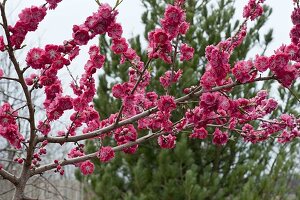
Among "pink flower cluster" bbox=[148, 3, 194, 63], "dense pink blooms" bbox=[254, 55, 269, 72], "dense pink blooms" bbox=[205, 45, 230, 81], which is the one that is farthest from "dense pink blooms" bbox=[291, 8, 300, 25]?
"pink flower cluster" bbox=[148, 3, 194, 63]

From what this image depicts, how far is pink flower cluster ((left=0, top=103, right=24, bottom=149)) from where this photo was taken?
2.14m

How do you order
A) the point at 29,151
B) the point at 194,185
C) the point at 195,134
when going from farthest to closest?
the point at 194,185
the point at 195,134
the point at 29,151

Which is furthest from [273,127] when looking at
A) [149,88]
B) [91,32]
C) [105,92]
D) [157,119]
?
[105,92]

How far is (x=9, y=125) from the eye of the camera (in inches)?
90.0

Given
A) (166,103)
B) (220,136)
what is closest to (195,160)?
(220,136)

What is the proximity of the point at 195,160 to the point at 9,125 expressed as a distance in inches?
145

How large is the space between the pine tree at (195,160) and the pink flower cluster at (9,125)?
297cm

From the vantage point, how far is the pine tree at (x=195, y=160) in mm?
5328

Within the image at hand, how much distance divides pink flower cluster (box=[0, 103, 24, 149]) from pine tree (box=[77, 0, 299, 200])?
117 inches

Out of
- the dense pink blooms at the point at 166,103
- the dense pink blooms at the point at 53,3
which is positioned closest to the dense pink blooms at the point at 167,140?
the dense pink blooms at the point at 166,103

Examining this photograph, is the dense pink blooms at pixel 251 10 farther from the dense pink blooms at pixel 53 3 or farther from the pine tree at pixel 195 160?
the pine tree at pixel 195 160

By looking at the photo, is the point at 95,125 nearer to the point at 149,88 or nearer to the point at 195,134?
the point at 195,134

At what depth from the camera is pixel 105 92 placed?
6.14 meters

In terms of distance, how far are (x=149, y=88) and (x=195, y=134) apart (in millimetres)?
2883
